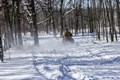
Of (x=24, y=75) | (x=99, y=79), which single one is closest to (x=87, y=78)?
(x=99, y=79)

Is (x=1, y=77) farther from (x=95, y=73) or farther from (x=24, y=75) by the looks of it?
(x=95, y=73)

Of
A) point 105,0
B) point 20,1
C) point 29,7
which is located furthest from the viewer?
point 105,0

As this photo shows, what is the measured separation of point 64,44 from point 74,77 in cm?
1980

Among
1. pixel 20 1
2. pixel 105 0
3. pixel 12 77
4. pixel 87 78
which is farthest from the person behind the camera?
pixel 105 0

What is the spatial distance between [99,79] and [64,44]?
2004 cm

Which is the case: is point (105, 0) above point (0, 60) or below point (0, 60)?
above

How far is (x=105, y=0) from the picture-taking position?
120 feet

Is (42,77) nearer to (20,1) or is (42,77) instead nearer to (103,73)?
(103,73)

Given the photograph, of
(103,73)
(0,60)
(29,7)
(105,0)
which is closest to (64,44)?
(29,7)

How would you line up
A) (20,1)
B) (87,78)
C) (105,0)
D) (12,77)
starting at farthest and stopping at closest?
(105,0) → (20,1) → (12,77) → (87,78)

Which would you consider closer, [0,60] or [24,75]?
[24,75]

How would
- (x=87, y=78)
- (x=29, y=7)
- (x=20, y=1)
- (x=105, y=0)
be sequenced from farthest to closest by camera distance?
(x=105, y=0), (x=20, y=1), (x=29, y=7), (x=87, y=78)

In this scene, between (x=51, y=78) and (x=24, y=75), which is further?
(x=24, y=75)

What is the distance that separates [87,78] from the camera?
33.1ft
